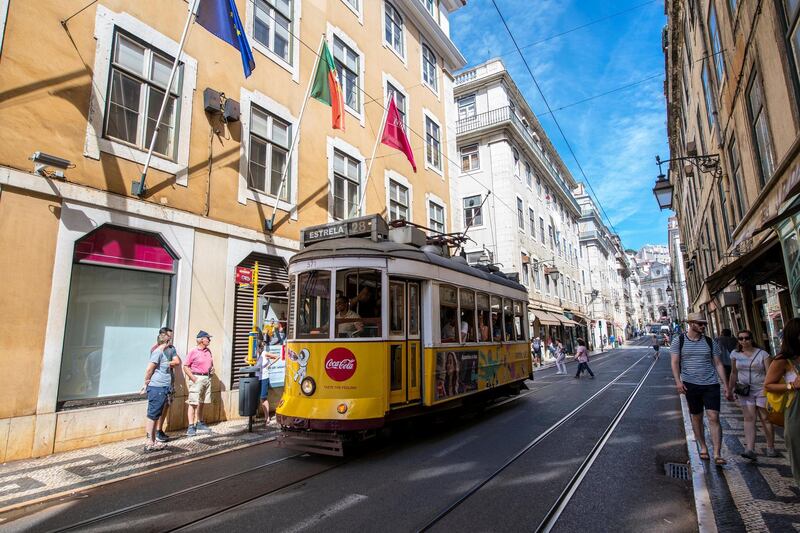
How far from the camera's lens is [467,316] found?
28.1 feet

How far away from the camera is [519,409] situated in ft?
33.1

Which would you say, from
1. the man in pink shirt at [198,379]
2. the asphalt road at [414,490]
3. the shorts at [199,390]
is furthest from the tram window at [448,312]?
the shorts at [199,390]

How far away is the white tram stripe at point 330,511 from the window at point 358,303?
2.33 metres

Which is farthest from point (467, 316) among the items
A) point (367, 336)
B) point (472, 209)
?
point (472, 209)

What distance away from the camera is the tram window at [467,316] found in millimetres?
8320

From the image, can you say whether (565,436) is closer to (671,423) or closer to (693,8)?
(671,423)

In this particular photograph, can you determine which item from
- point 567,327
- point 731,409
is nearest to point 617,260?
point 567,327

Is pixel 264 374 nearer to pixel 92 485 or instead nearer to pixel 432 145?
pixel 92 485

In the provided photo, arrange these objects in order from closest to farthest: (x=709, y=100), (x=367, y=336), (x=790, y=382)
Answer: (x=790, y=382) → (x=367, y=336) → (x=709, y=100)

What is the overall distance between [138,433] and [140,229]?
3.76 meters

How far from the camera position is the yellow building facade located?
22.4 ft

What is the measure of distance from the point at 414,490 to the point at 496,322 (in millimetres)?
5685

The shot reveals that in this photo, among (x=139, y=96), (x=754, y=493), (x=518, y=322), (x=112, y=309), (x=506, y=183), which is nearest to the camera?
(x=754, y=493)

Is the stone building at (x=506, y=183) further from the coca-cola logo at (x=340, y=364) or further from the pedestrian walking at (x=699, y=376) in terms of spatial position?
the coca-cola logo at (x=340, y=364)
